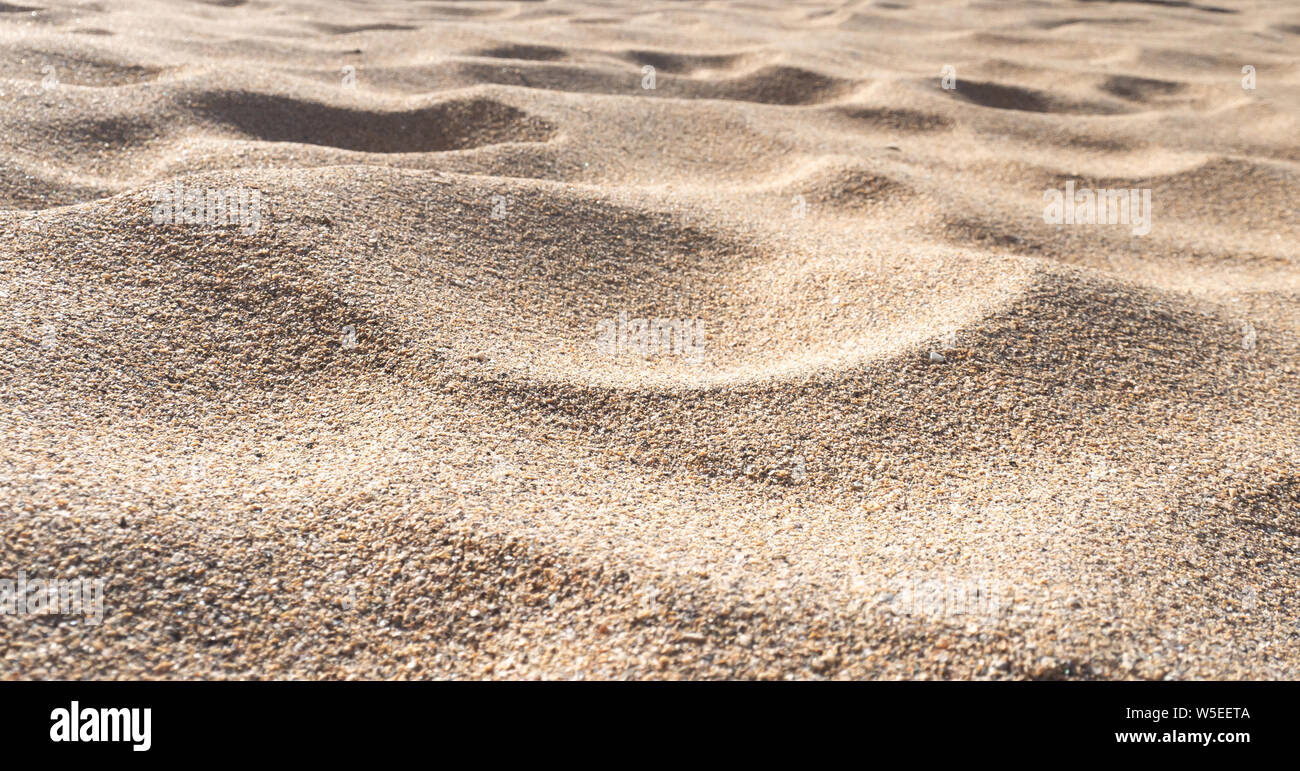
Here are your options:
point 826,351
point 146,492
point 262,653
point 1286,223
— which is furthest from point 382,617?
point 1286,223

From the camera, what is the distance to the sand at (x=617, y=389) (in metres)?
1.17

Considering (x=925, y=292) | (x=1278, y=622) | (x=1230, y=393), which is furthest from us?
(x=925, y=292)

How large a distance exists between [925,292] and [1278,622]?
970 mm

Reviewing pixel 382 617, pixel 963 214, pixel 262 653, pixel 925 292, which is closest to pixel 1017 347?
pixel 925 292

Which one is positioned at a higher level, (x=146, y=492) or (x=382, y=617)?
(x=146, y=492)

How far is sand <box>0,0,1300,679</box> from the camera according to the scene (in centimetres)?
117

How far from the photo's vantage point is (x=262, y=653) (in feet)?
3.66

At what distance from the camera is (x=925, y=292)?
2039 mm

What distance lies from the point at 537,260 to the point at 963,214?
118 cm

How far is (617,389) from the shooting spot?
1.69m

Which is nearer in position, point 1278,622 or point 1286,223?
point 1278,622
